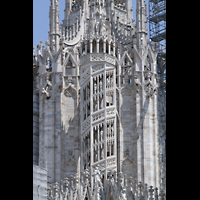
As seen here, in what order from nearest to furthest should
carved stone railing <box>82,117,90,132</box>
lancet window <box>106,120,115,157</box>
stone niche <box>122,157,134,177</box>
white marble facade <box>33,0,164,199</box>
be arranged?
lancet window <box>106,120,115,157</box>
white marble facade <box>33,0,164,199</box>
carved stone railing <box>82,117,90,132</box>
stone niche <box>122,157,134,177</box>

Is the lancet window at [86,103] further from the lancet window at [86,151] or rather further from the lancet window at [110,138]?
the lancet window at [110,138]

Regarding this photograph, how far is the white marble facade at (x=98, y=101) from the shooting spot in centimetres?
2884

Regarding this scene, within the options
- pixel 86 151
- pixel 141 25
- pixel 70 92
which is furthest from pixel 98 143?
pixel 141 25

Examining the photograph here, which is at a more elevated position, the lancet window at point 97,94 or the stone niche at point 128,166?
the lancet window at point 97,94

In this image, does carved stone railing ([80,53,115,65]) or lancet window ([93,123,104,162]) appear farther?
carved stone railing ([80,53,115,65])

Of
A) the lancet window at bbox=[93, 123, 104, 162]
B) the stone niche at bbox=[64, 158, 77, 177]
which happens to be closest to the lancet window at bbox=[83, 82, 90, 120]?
the lancet window at bbox=[93, 123, 104, 162]

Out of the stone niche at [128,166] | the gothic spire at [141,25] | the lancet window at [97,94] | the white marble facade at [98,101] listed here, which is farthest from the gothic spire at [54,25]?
the stone niche at [128,166]

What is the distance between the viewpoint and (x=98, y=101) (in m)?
28.9

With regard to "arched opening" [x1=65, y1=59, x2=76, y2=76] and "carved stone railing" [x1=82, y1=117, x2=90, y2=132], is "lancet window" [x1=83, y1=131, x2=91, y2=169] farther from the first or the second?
"arched opening" [x1=65, y1=59, x2=76, y2=76]

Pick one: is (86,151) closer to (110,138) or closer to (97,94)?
(110,138)

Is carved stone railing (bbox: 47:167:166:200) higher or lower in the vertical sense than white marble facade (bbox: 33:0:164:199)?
lower

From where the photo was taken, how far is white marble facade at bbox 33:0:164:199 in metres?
28.8
